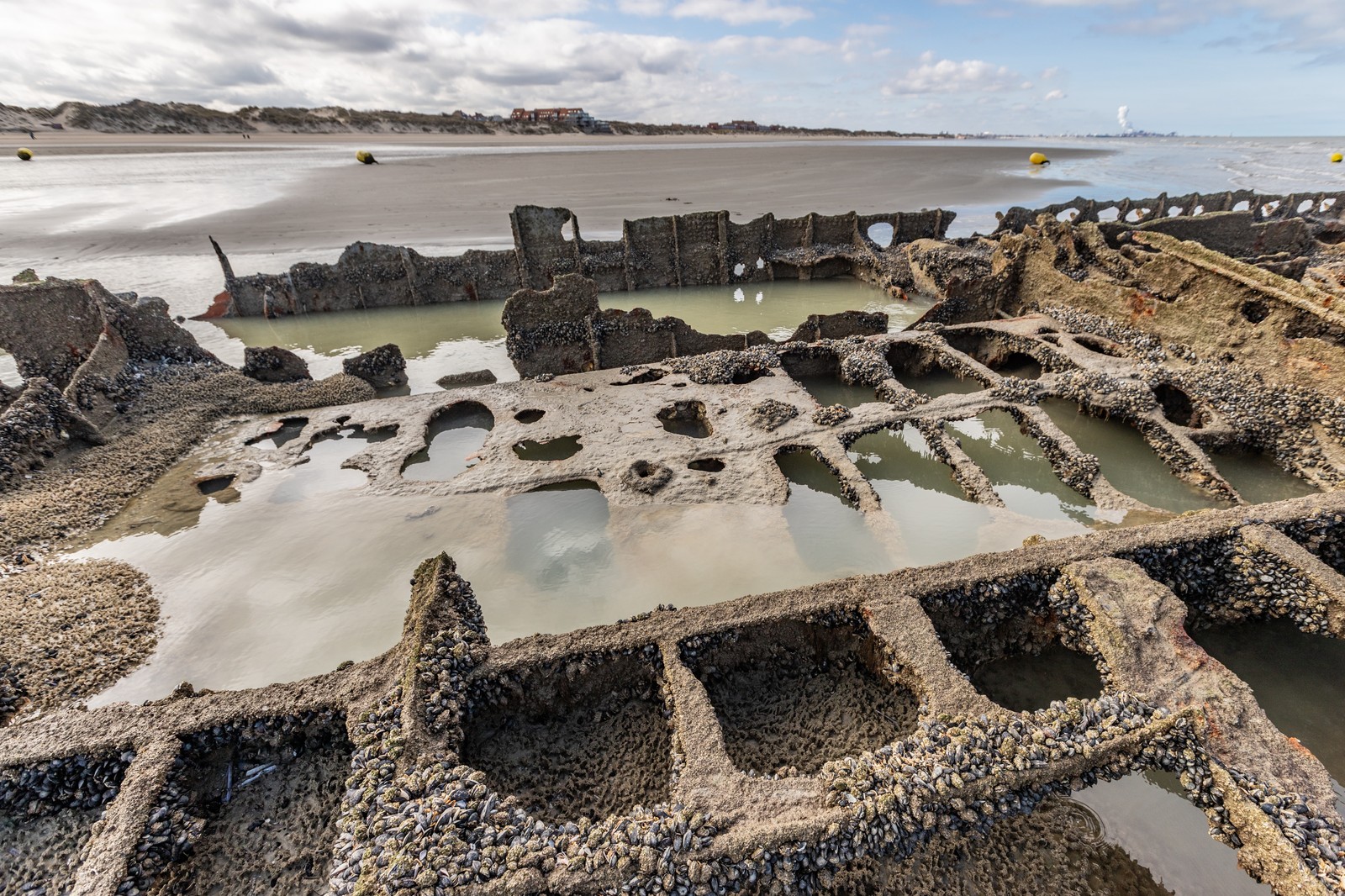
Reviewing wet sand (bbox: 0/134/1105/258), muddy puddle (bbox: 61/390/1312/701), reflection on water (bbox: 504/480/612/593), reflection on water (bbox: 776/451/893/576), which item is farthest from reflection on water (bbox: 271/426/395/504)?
wet sand (bbox: 0/134/1105/258)

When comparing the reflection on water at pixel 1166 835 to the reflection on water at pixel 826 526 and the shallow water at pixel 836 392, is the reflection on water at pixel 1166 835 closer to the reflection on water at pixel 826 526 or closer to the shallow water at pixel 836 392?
the reflection on water at pixel 826 526

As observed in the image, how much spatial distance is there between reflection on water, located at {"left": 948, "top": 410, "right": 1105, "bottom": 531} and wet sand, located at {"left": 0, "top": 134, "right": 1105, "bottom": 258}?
26031 mm

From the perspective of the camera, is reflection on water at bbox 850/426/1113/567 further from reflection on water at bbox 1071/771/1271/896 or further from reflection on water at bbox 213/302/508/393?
reflection on water at bbox 213/302/508/393

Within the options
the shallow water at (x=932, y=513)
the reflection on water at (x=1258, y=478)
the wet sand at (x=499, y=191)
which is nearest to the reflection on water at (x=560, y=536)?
the shallow water at (x=932, y=513)

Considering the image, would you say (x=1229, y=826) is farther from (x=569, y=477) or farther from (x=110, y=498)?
(x=110, y=498)

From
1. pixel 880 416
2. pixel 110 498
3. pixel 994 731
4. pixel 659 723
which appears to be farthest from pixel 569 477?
pixel 110 498

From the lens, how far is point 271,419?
13734mm

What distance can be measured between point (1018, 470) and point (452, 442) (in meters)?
12.5

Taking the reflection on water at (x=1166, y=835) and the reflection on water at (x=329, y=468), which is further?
the reflection on water at (x=329, y=468)

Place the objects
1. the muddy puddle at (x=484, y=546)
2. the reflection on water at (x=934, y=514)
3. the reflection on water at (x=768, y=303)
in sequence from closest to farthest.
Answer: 1. the muddy puddle at (x=484, y=546)
2. the reflection on water at (x=934, y=514)
3. the reflection on water at (x=768, y=303)

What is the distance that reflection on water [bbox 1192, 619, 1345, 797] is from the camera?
6.56 meters

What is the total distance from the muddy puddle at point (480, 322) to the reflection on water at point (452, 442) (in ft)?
10.6

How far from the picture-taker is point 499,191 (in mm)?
46844

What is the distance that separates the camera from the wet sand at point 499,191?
34.2 m
